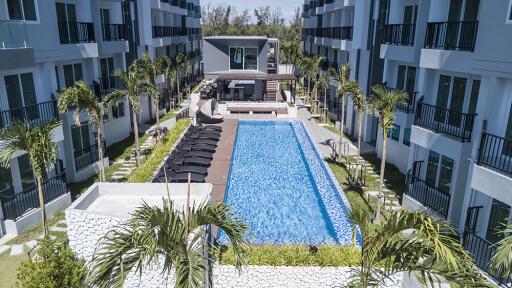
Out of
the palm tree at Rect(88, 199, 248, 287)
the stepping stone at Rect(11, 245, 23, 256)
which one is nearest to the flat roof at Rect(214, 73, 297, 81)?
the stepping stone at Rect(11, 245, 23, 256)

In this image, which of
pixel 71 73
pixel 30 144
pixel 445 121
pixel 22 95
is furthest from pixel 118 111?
pixel 445 121

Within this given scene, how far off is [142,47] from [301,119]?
14.9m

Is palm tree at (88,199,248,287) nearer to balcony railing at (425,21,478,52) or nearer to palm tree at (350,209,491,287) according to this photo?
palm tree at (350,209,491,287)

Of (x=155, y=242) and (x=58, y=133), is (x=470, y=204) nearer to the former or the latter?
(x=155, y=242)

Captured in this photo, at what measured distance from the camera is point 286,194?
58.3ft

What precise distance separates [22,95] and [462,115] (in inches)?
692

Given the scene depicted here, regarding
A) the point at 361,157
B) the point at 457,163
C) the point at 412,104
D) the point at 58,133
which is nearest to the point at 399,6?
the point at 412,104

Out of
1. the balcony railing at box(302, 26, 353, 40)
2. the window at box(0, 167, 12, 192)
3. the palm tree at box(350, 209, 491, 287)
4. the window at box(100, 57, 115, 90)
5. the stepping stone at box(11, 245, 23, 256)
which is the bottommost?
the stepping stone at box(11, 245, 23, 256)

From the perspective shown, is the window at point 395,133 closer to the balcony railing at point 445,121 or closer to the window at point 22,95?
the balcony railing at point 445,121

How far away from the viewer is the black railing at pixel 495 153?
37.4 feet

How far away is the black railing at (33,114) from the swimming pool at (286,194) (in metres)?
8.77

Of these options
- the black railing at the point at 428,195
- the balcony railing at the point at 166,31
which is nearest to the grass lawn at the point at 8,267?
the black railing at the point at 428,195

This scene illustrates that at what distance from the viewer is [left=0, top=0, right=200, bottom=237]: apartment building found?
46.0 feet

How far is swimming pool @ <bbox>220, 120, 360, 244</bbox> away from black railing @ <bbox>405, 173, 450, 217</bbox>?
2.81 metres
